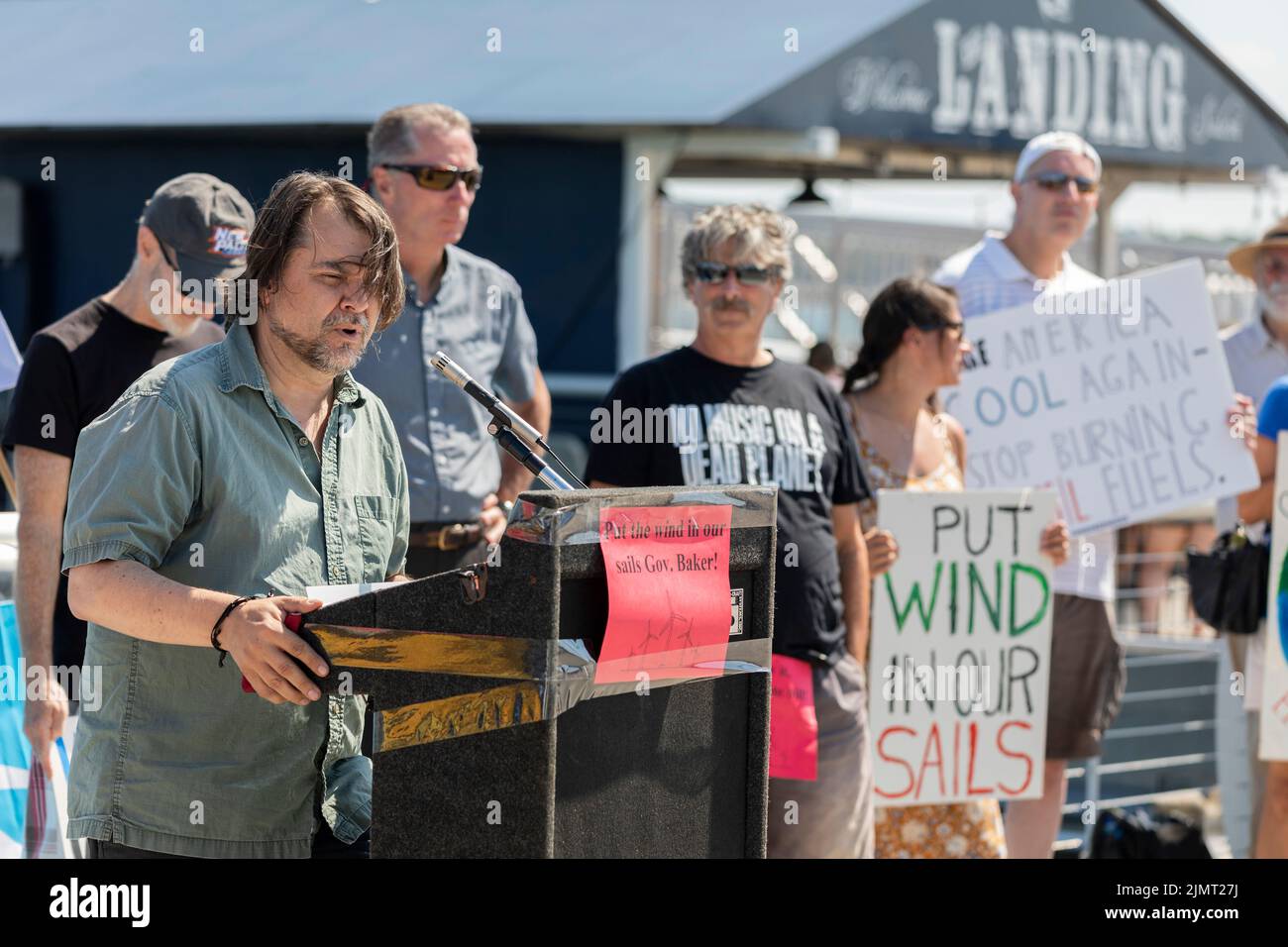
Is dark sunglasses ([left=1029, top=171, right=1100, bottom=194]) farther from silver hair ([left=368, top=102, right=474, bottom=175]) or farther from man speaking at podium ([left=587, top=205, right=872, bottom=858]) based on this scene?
silver hair ([left=368, top=102, right=474, bottom=175])

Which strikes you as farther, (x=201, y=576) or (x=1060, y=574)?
(x=1060, y=574)

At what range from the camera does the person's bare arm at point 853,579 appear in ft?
13.2

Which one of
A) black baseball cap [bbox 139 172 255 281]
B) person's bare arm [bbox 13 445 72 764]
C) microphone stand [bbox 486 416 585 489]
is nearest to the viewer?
microphone stand [bbox 486 416 585 489]

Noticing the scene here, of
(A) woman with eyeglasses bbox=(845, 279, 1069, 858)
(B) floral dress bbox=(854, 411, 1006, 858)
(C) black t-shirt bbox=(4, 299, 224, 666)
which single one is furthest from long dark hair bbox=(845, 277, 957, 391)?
(C) black t-shirt bbox=(4, 299, 224, 666)

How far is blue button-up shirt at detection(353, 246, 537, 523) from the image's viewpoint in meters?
3.91

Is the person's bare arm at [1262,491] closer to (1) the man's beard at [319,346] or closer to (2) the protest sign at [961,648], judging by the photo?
(2) the protest sign at [961,648]

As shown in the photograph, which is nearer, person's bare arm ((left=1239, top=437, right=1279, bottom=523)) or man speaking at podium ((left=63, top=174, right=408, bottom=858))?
man speaking at podium ((left=63, top=174, right=408, bottom=858))

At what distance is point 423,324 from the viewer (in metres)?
3.98

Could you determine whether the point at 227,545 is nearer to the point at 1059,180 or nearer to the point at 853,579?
the point at 853,579

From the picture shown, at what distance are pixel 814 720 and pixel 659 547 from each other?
1727mm

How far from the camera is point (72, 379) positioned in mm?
3428

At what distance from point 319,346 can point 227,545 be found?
0.32 metres

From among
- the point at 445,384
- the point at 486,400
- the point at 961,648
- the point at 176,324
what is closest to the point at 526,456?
the point at 486,400
